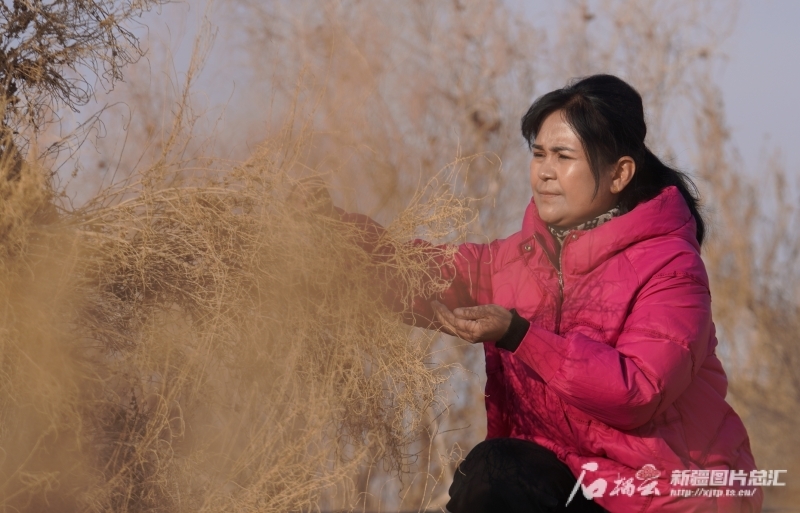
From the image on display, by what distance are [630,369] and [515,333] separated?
278mm

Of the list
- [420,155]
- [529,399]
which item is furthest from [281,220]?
[420,155]

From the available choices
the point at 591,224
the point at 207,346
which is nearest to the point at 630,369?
the point at 591,224

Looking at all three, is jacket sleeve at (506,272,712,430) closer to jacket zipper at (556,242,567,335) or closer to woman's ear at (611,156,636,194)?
jacket zipper at (556,242,567,335)

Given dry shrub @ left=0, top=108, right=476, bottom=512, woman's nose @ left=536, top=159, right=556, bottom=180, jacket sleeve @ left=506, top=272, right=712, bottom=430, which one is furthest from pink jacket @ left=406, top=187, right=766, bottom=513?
dry shrub @ left=0, top=108, right=476, bottom=512

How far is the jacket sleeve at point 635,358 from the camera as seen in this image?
206 centimetres

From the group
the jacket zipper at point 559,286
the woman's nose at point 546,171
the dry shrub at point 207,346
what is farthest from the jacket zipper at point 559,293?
the dry shrub at point 207,346

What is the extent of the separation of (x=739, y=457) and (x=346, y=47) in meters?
4.93

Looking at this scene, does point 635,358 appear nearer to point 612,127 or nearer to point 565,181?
point 565,181

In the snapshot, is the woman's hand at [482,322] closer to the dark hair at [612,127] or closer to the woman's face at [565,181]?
the woman's face at [565,181]

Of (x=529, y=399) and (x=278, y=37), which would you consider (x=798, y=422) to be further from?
(x=529, y=399)

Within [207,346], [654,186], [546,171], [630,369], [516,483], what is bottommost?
[516,483]

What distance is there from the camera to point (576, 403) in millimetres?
2123

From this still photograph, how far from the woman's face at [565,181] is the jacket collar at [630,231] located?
73mm

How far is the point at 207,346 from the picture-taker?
2383mm
